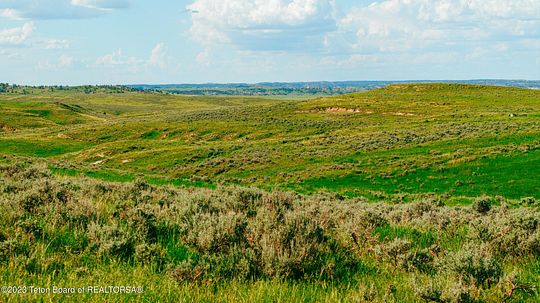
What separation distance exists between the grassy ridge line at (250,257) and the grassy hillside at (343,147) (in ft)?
76.3

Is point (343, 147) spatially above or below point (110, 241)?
below

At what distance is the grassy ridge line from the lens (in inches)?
180

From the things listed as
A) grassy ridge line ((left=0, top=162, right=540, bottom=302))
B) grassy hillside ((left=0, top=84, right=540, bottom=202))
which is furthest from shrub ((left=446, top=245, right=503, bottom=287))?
grassy hillside ((left=0, top=84, right=540, bottom=202))

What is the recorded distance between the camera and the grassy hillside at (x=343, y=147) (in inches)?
1351

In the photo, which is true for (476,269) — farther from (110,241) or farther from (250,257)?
(110,241)

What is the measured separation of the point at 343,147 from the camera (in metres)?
51.5

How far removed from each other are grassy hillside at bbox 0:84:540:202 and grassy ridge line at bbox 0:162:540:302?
23.3m

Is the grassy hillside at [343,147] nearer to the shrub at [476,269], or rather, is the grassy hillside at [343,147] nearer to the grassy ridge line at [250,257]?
the grassy ridge line at [250,257]

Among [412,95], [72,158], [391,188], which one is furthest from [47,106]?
[391,188]

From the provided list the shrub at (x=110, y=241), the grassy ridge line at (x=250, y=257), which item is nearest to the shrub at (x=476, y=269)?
the grassy ridge line at (x=250, y=257)

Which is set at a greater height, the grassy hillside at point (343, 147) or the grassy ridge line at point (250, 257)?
the grassy ridge line at point (250, 257)

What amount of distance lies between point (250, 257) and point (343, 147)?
47.1 m

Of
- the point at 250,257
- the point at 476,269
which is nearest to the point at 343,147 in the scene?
the point at 476,269

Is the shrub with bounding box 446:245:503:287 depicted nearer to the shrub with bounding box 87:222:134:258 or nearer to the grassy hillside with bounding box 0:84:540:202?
the shrub with bounding box 87:222:134:258
